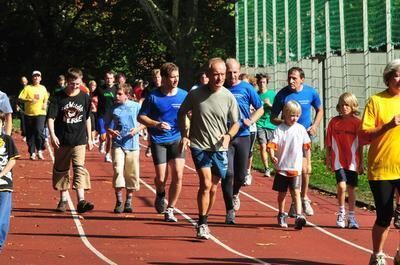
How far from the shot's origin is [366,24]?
2331 centimetres

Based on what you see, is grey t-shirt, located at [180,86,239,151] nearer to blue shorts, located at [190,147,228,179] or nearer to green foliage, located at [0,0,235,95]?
blue shorts, located at [190,147,228,179]

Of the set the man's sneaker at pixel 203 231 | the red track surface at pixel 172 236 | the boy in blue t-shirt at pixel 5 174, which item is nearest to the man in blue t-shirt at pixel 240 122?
the red track surface at pixel 172 236

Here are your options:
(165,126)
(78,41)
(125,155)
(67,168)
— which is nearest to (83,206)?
(67,168)

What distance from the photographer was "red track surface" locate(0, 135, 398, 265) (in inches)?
475

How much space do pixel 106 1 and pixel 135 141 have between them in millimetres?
39102

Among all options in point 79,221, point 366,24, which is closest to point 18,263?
point 79,221

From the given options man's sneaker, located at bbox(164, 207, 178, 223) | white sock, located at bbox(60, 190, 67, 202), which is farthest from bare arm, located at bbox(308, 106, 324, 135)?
white sock, located at bbox(60, 190, 67, 202)

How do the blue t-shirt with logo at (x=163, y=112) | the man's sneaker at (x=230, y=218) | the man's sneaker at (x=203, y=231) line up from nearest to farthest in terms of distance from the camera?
the man's sneaker at (x=203, y=231) < the man's sneaker at (x=230, y=218) < the blue t-shirt with logo at (x=163, y=112)

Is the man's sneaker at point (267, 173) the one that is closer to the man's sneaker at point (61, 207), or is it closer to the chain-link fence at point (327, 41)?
the chain-link fence at point (327, 41)

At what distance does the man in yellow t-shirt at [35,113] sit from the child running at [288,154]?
44.5 feet

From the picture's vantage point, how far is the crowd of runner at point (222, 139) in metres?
10.5

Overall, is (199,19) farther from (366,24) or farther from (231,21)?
(366,24)

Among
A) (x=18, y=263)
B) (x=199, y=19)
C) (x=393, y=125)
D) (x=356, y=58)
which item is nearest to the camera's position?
(x=393, y=125)

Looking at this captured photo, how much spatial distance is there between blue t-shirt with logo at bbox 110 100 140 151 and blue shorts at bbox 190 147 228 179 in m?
3.17
